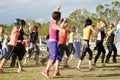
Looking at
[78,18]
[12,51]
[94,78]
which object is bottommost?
[94,78]

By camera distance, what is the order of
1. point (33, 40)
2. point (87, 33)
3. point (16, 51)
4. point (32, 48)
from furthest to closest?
point (32, 48) < point (33, 40) < point (87, 33) < point (16, 51)

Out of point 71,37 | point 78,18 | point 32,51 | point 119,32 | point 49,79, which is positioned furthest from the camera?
point 78,18

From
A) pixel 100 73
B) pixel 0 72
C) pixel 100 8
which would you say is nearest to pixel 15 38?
pixel 0 72

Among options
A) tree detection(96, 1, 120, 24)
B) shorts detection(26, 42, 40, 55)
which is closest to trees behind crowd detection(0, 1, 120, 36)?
tree detection(96, 1, 120, 24)

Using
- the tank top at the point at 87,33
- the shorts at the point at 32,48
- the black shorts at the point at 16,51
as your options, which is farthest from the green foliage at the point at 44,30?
the tank top at the point at 87,33

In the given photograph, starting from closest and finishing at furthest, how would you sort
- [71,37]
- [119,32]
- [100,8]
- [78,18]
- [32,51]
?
[32,51]
[71,37]
[119,32]
[100,8]
[78,18]

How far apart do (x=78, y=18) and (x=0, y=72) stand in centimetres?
5415

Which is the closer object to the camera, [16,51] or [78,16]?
[16,51]

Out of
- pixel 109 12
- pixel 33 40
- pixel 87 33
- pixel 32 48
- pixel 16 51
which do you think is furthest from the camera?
pixel 109 12

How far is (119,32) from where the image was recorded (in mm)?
23094

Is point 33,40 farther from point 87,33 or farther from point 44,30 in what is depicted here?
point 44,30

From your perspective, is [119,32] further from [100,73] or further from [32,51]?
[100,73]

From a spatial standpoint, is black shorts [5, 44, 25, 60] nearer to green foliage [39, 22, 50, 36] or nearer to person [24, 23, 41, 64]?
person [24, 23, 41, 64]

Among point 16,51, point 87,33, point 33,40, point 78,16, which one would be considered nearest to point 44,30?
point 78,16
